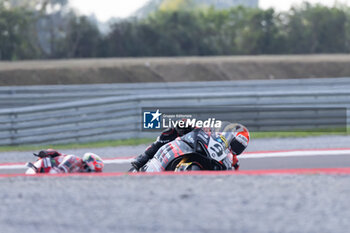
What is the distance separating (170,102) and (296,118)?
2340 mm

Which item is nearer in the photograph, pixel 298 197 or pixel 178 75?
pixel 298 197

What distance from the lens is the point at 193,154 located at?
4.89 meters

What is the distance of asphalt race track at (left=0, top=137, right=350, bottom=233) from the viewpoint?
3234 mm

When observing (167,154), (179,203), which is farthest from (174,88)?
(179,203)

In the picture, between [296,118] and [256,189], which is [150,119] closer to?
[256,189]

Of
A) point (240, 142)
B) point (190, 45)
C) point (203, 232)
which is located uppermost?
point (190, 45)

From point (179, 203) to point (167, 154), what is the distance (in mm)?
1360

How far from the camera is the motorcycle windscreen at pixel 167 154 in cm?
487

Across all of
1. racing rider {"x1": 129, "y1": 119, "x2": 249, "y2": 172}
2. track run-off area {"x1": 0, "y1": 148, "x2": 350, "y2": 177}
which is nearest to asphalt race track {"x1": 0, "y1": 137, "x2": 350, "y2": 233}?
racing rider {"x1": 129, "y1": 119, "x2": 249, "y2": 172}

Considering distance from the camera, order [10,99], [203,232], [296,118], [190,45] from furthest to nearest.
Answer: [190,45], [10,99], [296,118], [203,232]

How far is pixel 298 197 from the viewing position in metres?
3.59

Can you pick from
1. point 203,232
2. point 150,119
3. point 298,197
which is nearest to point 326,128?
point 150,119

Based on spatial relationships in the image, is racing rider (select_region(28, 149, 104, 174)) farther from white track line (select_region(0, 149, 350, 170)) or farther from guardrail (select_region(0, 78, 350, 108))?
guardrail (select_region(0, 78, 350, 108))

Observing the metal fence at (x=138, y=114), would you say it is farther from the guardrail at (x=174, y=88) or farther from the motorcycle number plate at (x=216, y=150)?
the guardrail at (x=174, y=88)
